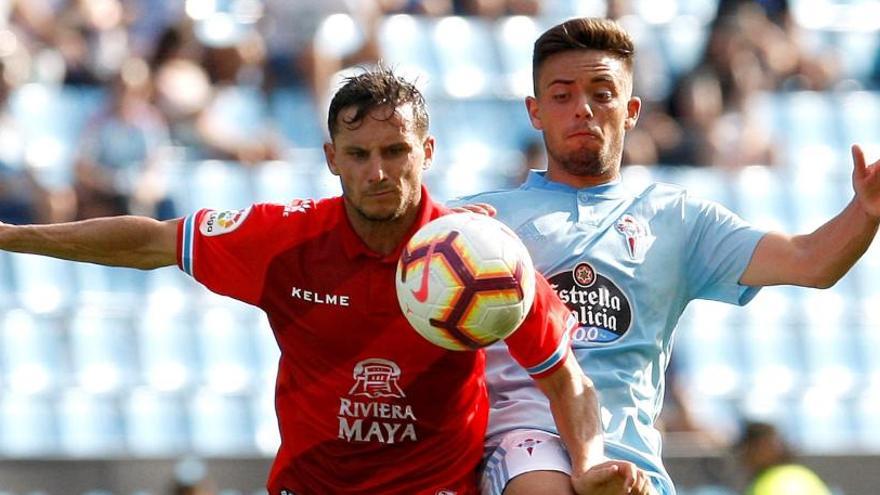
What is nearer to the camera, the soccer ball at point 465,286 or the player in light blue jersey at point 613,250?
the soccer ball at point 465,286

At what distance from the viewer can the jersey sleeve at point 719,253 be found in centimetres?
706

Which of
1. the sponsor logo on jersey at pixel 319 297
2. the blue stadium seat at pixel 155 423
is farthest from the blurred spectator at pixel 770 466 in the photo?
the sponsor logo on jersey at pixel 319 297

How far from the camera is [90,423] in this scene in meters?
11.9

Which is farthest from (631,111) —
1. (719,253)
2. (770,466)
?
(770,466)

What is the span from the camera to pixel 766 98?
48.8 feet

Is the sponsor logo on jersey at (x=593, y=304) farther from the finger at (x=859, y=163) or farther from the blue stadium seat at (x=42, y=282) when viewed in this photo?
the blue stadium seat at (x=42, y=282)

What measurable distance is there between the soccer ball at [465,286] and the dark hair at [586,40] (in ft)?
3.75

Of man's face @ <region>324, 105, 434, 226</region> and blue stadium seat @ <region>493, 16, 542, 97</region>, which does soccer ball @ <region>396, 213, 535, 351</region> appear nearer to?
man's face @ <region>324, 105, 434, 226</region>

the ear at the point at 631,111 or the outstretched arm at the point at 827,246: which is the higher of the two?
the ear at the point at 631,111

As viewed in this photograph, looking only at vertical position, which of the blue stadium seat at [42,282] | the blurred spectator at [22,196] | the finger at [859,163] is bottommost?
the blue stadium seat at [42,282]

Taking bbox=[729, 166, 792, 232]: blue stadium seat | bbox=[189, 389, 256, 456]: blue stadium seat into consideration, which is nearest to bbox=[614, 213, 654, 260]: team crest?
bbox=[189, 389, 256, 456]: blue stadium seat

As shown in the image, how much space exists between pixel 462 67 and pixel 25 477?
16.2ft

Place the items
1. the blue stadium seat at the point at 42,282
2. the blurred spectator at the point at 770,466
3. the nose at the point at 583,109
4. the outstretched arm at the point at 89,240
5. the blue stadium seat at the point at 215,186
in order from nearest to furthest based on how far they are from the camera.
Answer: the outstretched arm at the point at 89,240, the nose at the point at 583,109, the blurred spectator at the point at 770,466, the blue stadium seat at the point at 42,282, the blue stadium seat at the point at 215,186

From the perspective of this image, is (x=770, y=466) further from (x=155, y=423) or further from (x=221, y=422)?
(x=155, y=423)
